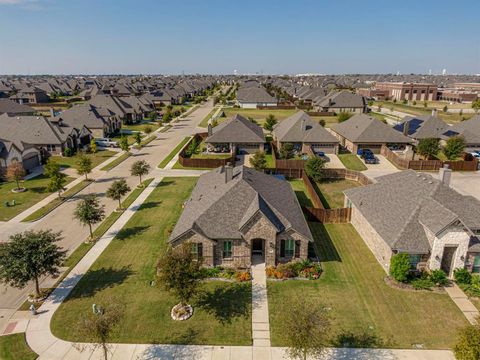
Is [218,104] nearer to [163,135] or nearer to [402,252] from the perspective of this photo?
[163,135]

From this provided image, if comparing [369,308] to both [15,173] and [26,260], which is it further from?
[15,173]

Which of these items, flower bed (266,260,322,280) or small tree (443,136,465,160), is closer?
flower bed (266,260,322,280)

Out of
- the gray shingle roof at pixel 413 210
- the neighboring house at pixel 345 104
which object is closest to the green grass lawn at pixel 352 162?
the gray shingle roof at pixel 413 210

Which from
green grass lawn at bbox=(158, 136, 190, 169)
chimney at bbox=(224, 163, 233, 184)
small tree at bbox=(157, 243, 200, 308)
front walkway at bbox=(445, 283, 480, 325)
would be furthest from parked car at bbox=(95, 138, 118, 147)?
front walkway at bbox=(445, 283, 480, 325)

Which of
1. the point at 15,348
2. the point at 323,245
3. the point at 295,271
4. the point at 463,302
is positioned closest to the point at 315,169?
the point at 323,245

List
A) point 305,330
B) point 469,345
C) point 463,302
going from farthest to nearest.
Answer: point 463,302, point 305,330, point 469,345

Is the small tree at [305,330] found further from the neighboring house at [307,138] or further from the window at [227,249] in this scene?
the neighboring house at [307,138]

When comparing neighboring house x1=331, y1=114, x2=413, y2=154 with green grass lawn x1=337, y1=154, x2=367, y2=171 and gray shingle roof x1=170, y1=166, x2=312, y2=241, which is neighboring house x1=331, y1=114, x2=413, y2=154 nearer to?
green grass lawn x1=337, y1=154, x2=367, y2=171
